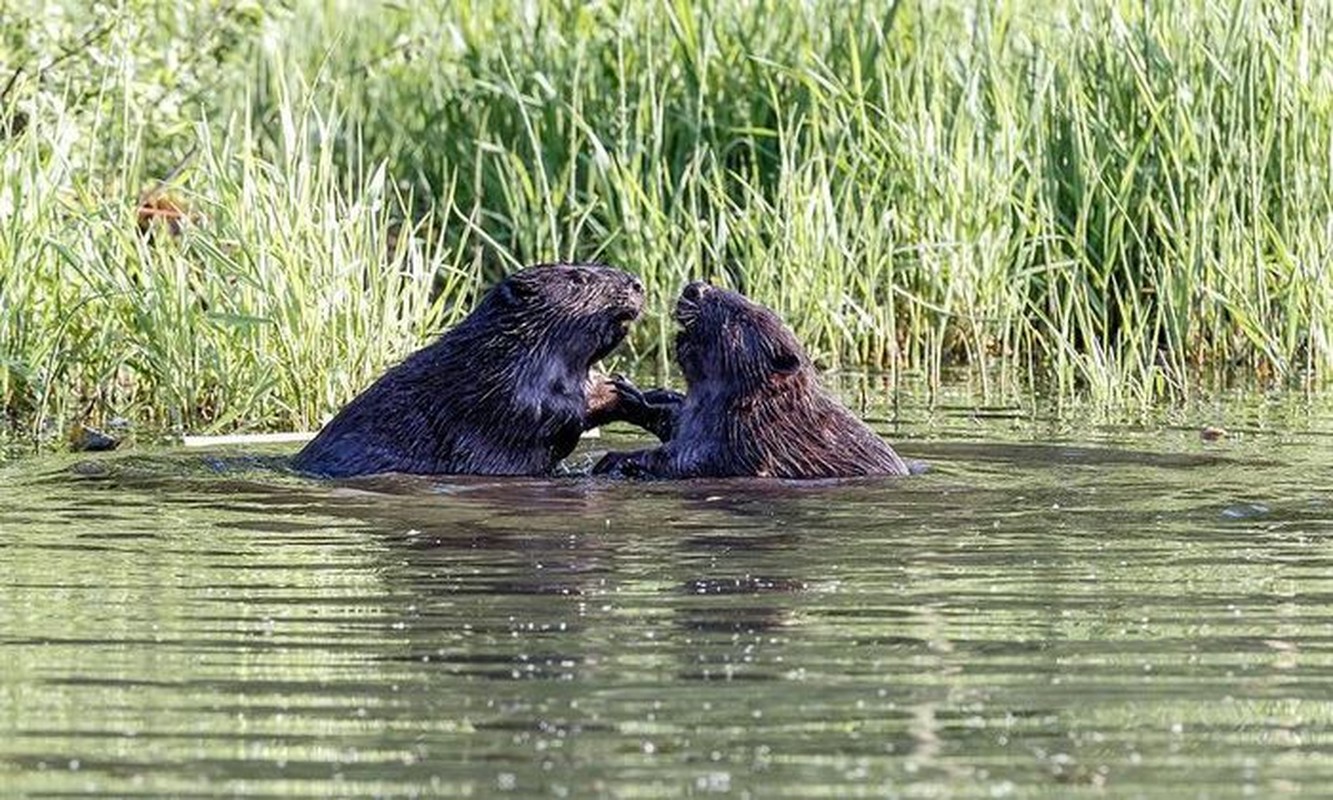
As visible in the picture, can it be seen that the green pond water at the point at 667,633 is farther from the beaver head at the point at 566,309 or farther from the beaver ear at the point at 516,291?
the beaver ear at the point at 516,291

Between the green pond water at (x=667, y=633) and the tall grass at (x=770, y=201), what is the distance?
1.20 m

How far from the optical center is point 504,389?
7582mm

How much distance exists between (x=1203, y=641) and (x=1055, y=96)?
5592 mm

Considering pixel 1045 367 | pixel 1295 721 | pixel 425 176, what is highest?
pixel 425 176

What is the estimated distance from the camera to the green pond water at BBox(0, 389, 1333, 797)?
381 centimetres

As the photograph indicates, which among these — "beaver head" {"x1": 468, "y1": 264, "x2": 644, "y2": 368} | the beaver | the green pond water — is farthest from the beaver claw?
Result: the green pond water

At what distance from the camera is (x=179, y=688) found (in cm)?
434

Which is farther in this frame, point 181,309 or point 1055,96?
point 1055,96

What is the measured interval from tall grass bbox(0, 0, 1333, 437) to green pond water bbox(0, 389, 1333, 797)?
120 centimetres

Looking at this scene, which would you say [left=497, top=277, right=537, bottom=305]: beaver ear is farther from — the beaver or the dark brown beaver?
the beaver

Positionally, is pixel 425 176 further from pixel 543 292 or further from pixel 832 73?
pixel 543 292

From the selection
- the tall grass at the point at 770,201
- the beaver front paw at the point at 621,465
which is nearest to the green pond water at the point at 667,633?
the beaver front paw at the point at 621,465

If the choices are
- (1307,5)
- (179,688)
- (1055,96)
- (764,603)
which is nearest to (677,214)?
(1055,96)

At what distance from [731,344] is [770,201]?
3407 millimetres
